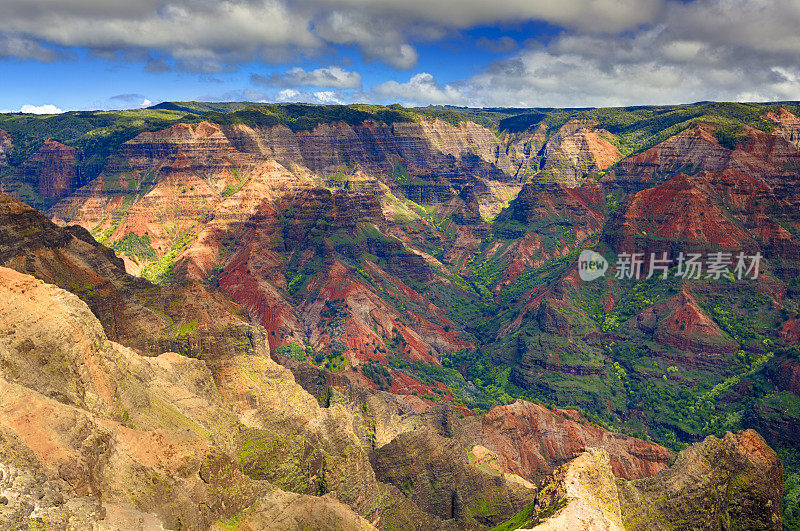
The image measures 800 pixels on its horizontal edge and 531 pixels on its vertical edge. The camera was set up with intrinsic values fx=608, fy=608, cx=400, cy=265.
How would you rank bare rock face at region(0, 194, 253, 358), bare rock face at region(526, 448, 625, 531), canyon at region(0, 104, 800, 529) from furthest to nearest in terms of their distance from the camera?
bare rock face at region(0, 194, 253, 358) < canyon at region(0, 104, 800, 529) < bare rock face at region(526, 448, 625, 531)

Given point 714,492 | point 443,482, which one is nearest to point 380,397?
point 443,482

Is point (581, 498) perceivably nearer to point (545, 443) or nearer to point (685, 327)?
point (545, 443)

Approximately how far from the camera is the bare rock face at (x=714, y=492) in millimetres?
52750

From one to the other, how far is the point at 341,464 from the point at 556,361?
10993cm

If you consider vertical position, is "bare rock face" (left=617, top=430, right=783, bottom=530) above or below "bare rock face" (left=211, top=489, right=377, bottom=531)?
above

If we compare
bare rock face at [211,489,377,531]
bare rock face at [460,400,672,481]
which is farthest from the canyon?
bare rock face at [460,400,672,481]

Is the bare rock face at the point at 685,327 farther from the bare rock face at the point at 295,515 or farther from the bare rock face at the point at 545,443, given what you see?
the bare rock face at the point at 295,515

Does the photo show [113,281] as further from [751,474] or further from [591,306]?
[591,306]

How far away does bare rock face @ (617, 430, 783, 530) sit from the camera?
52750mm

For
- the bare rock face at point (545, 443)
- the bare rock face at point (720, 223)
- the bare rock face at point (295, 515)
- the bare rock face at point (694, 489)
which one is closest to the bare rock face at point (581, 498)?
the bare rock face at point (694, 489)

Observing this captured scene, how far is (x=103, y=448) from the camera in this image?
45.2 metres

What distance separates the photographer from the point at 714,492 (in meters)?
54.9

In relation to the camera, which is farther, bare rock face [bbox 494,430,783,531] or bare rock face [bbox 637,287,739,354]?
bare rock face [bbox 637,287,739,354]

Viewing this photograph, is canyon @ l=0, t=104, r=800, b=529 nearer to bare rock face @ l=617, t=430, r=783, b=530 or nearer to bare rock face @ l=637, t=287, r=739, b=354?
bare rock face @ l=617, t=430, r=783, b=530
